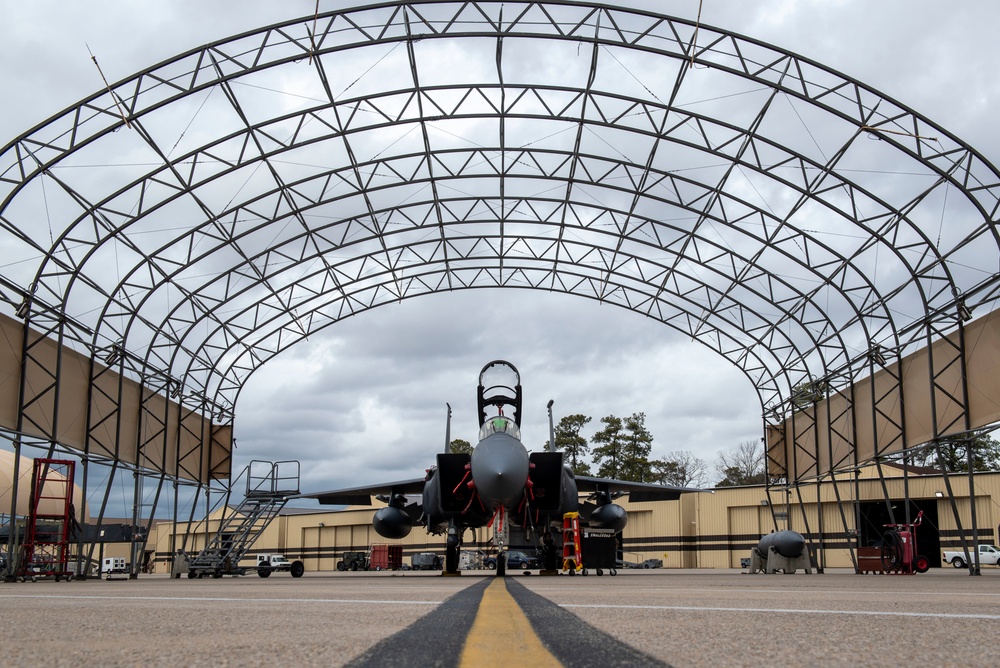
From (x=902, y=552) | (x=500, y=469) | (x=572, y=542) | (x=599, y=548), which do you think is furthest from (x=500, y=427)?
(x=902, y=552)

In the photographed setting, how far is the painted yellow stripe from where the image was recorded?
2480 mm

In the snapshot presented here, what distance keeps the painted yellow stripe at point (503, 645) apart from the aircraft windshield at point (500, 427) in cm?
1043

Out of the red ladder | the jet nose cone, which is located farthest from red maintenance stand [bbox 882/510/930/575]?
the jet nose cone

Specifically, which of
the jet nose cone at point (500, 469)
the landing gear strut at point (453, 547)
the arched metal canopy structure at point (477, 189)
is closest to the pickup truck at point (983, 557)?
the arched metal canopy structure at point (477, 189)

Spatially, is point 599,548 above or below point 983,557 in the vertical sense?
above

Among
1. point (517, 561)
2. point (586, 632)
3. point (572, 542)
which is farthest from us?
point (517, 561)

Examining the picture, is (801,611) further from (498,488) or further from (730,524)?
(730,524)

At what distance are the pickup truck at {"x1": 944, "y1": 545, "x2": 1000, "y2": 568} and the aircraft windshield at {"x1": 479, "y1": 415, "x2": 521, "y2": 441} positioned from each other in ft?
89.1

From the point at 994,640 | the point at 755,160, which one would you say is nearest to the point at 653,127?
the point at 755,160

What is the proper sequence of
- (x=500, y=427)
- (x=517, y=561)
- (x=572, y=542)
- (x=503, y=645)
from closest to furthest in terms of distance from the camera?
(x=503, y=645) → (x=500, y=427) → (x=572, y=542) → (x=517, y=561)

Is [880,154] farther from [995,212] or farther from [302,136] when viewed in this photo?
[302,136]

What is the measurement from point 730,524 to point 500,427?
29.4m

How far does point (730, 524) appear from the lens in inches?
1610

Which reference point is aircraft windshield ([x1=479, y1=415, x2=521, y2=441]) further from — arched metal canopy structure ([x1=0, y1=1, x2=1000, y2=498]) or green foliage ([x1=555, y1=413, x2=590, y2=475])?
green foliage ([x1=555, y1=413, x2=590, y2=475])
